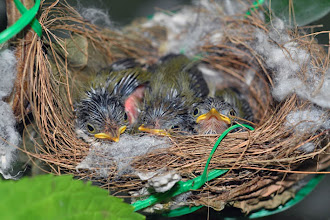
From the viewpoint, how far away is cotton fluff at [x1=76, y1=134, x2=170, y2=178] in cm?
139

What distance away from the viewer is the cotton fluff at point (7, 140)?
55.9 inches

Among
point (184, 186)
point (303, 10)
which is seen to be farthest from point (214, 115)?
point (303, 10)

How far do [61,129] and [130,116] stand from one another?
0.43 metres

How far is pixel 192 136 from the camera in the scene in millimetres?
1497

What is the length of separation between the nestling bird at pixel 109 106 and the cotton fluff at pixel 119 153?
67 millimetres

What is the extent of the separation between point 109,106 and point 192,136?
515mm

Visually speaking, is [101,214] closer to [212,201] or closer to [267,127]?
[212,201]

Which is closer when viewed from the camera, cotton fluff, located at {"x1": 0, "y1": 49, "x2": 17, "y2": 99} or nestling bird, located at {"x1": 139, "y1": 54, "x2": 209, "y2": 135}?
cotton fluff, located at {"x1": 0, "y1": 49, "x2": 17, "y2": 99}

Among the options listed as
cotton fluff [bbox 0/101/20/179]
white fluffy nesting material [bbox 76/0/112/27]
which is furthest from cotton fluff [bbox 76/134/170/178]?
white fluffy nesting material [bbox 76/0/112/27]

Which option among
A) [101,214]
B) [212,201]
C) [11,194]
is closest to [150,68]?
[212,201]

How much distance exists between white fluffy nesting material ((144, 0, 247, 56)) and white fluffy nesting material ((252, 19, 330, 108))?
1.76 feet

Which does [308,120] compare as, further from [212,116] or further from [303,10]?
[303,10]

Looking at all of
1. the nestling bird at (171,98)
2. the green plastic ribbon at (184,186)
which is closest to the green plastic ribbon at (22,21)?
the nestling bird at (171,98)

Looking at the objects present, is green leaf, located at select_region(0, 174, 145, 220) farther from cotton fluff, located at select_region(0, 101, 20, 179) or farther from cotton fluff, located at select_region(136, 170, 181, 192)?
cotton fluff, located at select_region(0, 101, 20, 179)
